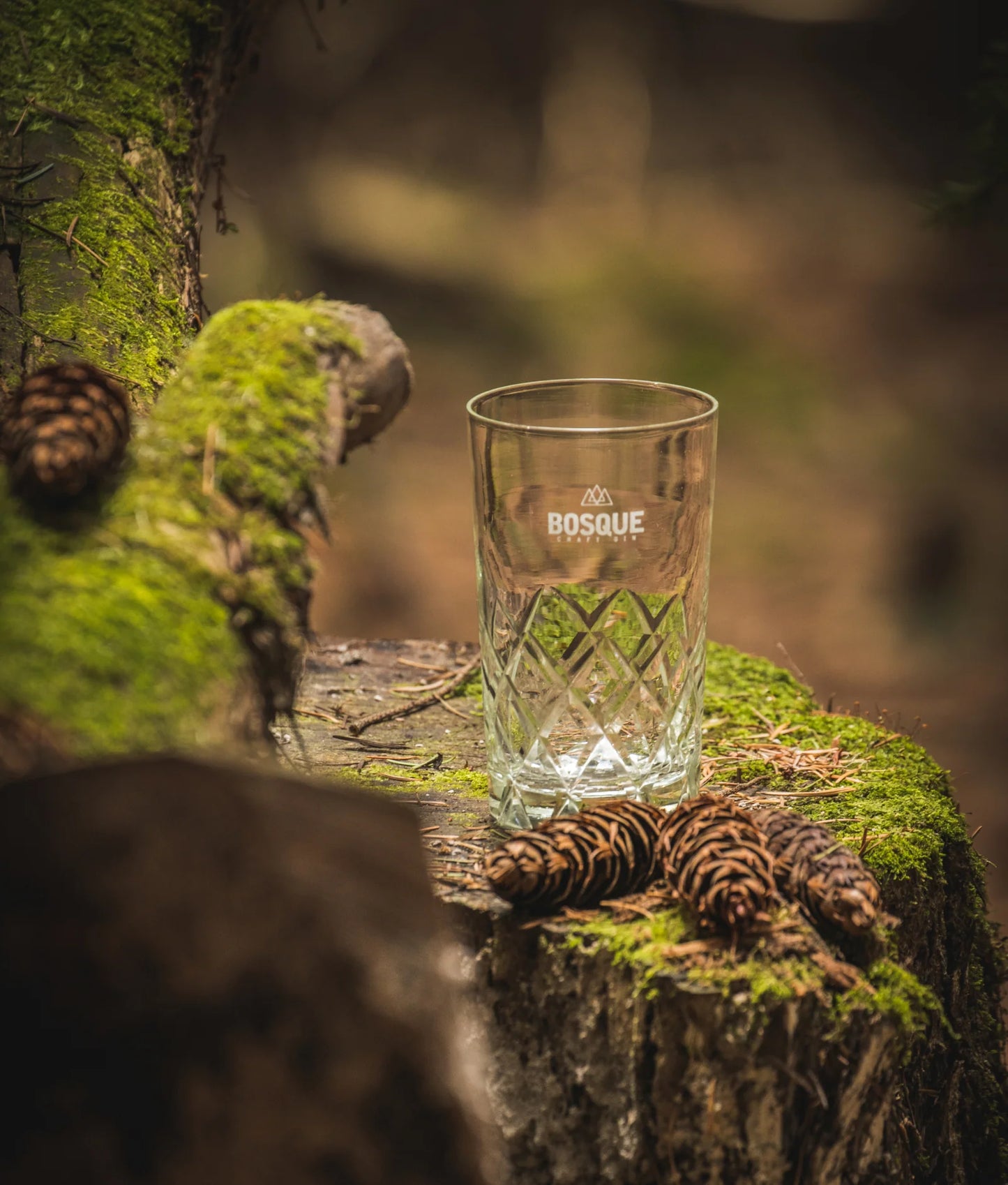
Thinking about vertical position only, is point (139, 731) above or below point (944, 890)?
above

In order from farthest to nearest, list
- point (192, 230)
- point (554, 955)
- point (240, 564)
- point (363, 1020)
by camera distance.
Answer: point (192, 230), point (554, 955), point (240, 564), point (363, 1020)

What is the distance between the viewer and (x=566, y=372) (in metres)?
6.04

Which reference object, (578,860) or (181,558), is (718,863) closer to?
(578,860)

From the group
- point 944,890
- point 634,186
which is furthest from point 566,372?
point 944,890

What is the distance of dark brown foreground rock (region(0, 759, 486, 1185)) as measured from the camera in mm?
916

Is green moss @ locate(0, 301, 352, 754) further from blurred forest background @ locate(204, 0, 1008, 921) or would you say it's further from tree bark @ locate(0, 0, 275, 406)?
blurred forest background @ locate(204, 0, 1008, 921)

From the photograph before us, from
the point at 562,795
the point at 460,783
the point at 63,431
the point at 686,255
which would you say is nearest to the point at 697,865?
the point at 562,795

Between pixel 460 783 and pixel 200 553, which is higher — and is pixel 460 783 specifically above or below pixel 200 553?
below

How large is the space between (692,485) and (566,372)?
4.70 m

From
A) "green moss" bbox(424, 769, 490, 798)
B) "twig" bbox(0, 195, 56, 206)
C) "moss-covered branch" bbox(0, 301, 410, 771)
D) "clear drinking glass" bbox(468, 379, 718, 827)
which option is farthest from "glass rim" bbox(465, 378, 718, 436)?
"twig" bbox(0, 195, 56, 206)

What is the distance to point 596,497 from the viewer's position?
1413mm

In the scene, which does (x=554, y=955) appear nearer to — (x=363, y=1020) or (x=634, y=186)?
(x=363, y=1020)

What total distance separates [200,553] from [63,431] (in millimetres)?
182

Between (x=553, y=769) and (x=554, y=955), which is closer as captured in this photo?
(x=554, y=955)
